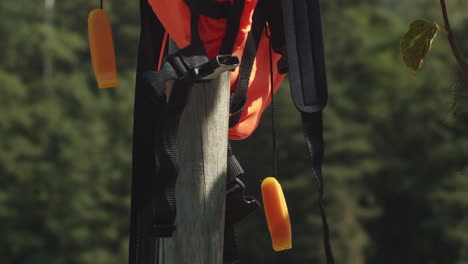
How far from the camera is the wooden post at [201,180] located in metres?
1.61

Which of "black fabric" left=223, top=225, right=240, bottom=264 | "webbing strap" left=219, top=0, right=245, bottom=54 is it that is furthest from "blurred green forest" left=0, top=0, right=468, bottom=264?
"webbing strap" left=219, top=0, right=245, bottom=54

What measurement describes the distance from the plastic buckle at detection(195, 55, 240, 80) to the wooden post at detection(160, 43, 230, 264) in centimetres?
9

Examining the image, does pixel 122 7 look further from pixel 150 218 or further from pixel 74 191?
pixel 150 218

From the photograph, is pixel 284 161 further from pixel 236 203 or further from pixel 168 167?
pixel 168 167

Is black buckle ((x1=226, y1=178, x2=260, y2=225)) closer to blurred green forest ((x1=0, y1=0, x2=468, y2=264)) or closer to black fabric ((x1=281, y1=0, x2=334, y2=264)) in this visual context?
black fabric ((x1=281, y1=0, x2=334, y2=264))

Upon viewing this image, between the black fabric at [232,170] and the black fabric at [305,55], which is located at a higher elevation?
the black fabric at [305,55]

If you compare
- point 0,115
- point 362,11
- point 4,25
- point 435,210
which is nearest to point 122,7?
point 4,25

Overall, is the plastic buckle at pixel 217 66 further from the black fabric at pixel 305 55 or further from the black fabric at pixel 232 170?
the black fabric at pixel 232 170

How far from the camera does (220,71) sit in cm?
154

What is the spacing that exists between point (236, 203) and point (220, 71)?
1.11 ft

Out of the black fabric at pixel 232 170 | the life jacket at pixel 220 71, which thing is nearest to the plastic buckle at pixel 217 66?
the life jacket at pixel 220 71

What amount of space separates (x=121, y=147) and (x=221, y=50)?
23072 mm

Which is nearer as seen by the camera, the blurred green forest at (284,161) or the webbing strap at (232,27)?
the webbing strap at (232,27)

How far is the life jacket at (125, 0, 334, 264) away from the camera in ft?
5.12
